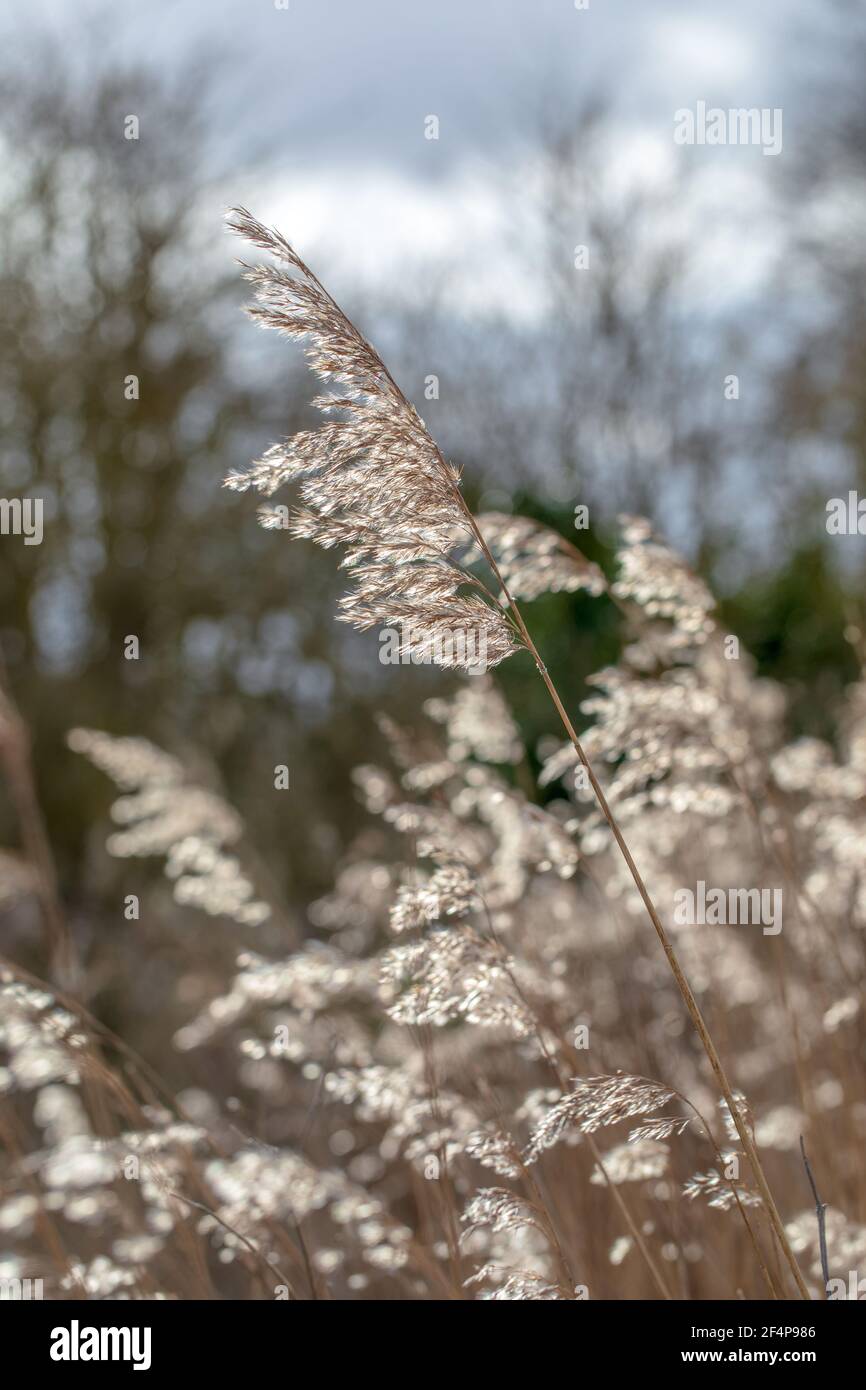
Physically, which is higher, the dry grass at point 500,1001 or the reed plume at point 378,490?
the reed plume at point 378,490

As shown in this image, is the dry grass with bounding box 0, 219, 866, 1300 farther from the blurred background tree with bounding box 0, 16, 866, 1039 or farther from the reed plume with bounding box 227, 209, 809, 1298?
the blurred background tree with bounding box 0, 16, 866, 1039

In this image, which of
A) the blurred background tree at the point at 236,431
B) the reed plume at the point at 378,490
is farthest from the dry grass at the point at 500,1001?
the blurred background tree at the point at 236,431

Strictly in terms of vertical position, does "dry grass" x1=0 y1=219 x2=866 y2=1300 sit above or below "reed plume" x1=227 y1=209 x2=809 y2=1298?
below

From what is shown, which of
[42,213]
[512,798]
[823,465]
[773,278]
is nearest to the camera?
[512,798]

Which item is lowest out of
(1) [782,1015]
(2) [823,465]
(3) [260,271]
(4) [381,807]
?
(1) [782,1015]

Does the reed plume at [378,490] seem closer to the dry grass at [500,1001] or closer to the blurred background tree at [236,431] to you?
the dry grass at [500,1001]

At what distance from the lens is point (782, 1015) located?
3.47 m

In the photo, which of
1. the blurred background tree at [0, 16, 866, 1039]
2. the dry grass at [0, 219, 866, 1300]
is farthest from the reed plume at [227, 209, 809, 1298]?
the blurred background tree at [0, 16, 866, 1039]

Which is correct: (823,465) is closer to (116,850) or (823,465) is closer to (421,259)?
(421,259)

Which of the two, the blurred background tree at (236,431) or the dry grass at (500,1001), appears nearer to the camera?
the dry grass at (500,1001)

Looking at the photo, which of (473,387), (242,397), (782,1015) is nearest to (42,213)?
(242,397)

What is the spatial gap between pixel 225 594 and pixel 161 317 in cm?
222

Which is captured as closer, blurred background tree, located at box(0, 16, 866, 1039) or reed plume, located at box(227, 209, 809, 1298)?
reed plume, located at box(227, 209, 809, 1298)

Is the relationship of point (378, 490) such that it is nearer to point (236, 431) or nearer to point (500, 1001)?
point (500, 1001)
